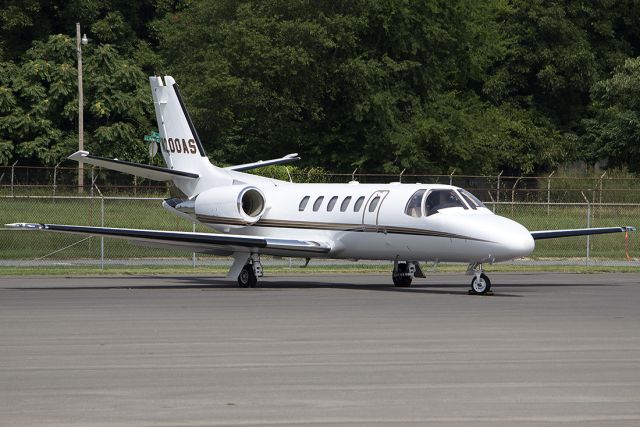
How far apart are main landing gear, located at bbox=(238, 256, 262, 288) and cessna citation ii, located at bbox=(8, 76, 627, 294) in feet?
0.06

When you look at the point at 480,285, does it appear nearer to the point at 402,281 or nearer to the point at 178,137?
the point at 402,281

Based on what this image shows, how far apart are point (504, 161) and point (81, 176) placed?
20.0 m

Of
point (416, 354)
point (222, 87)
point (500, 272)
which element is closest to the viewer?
point (416, 354)

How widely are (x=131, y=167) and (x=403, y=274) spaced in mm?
5729

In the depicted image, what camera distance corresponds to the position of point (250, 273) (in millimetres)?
24891

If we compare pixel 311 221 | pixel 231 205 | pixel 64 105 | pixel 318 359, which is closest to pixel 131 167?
pixel 231 205

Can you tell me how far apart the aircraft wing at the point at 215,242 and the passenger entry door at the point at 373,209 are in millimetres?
1116

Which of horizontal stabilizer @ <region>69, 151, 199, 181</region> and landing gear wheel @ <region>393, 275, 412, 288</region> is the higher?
horizontal stabilizer @ <region>69, 151, 199, 181</region>

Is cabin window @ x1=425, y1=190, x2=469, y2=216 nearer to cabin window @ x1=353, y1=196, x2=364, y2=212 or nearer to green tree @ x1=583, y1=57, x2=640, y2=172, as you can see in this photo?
cabin window @ x1=353, y1=196, x2=364, y2=212

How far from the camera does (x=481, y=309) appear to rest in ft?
61.9

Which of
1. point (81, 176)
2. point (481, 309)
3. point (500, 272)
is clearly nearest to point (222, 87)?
point (81, 176)

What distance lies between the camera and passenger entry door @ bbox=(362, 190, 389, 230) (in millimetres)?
23828

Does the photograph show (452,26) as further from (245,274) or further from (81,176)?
(245,274)

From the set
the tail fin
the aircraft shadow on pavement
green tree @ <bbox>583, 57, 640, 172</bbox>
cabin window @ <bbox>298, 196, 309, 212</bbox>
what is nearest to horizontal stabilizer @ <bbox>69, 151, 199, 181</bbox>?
the tail fin
